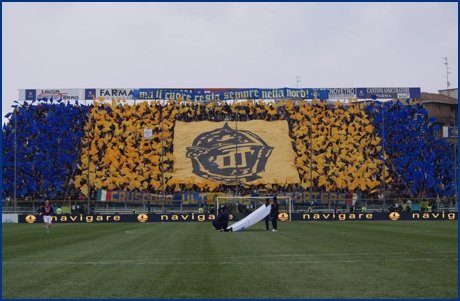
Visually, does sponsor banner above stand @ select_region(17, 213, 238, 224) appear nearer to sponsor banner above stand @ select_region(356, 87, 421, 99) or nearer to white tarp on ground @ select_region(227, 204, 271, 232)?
white tarp on ground @ select_region(227, 204, 271, 232)

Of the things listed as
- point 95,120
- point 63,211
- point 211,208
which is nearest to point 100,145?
point 95,120

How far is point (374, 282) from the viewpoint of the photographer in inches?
585

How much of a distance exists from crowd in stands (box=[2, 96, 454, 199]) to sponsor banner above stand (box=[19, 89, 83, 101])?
14.5ft

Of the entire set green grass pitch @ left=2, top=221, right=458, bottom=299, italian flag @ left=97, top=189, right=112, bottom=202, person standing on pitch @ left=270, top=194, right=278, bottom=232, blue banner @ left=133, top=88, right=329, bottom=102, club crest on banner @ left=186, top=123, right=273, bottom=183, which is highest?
blue banner @ left=133, top=88, right=329, bottom=102

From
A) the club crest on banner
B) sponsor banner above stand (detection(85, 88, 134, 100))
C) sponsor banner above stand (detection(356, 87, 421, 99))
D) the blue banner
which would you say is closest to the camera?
the club crest on banner

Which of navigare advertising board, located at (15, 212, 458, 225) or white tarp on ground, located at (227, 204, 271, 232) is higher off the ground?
white tarp on ground, located at (227, 204, 271, 232)

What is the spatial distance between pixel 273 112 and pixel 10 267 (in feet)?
275

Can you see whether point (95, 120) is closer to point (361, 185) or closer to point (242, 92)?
point (242, 92)

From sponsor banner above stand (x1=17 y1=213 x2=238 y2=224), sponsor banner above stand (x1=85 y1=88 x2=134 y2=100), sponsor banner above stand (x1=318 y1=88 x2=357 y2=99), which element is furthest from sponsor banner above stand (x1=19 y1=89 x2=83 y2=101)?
sponsor banner above stand (x1=17 y1=213 x2=238 y2=224)

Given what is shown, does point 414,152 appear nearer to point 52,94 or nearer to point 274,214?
point 52,94

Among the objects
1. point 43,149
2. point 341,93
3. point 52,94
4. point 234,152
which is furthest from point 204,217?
point 52,94

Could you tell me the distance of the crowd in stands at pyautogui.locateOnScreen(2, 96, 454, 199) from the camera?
92.4 metres

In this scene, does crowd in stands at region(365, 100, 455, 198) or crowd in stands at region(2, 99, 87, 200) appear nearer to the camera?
crowd in stands at region(2, 99, 87, 200)

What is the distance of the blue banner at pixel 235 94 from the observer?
103 metres
